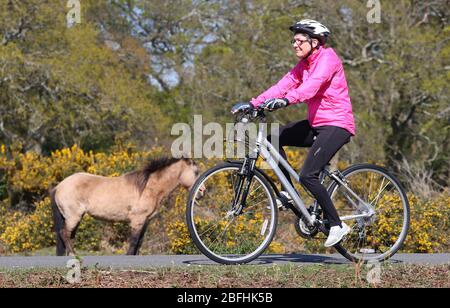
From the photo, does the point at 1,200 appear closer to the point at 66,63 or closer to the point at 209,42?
the point at 66,63

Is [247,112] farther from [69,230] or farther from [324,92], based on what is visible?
[69,230]

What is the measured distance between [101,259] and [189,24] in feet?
80.1

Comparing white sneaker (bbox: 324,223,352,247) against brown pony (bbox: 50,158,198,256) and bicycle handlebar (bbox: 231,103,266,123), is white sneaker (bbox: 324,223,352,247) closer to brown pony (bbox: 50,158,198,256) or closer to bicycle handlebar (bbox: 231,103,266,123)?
bicycle handlebar (bbox: 231,103,266,123)

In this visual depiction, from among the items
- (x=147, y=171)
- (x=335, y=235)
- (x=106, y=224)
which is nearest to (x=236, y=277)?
(x=335, y=235)

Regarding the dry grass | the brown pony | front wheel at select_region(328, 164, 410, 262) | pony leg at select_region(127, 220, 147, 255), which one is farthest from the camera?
the brown pony

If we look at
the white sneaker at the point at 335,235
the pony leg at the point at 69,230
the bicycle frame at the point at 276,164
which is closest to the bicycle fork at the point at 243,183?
the bicycle frame at the point at 276,164

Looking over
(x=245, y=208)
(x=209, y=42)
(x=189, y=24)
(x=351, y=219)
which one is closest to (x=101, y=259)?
(x=245, y=208)

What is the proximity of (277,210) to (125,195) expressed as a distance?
4498mm

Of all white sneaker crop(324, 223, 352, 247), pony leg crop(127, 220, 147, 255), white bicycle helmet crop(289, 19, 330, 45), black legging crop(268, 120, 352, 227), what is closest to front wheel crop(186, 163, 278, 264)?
black legging crop(268, 120, 352, 227)

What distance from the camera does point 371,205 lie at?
28.5ft

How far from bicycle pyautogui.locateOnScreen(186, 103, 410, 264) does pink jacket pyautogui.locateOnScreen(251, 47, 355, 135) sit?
475 millimetres

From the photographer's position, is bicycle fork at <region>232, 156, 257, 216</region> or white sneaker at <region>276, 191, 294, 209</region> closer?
bicycle fork at <region>232, 156, 257, 216</region>

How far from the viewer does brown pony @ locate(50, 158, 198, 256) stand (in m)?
12.2

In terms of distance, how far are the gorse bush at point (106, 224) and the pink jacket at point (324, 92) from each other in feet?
4.03
